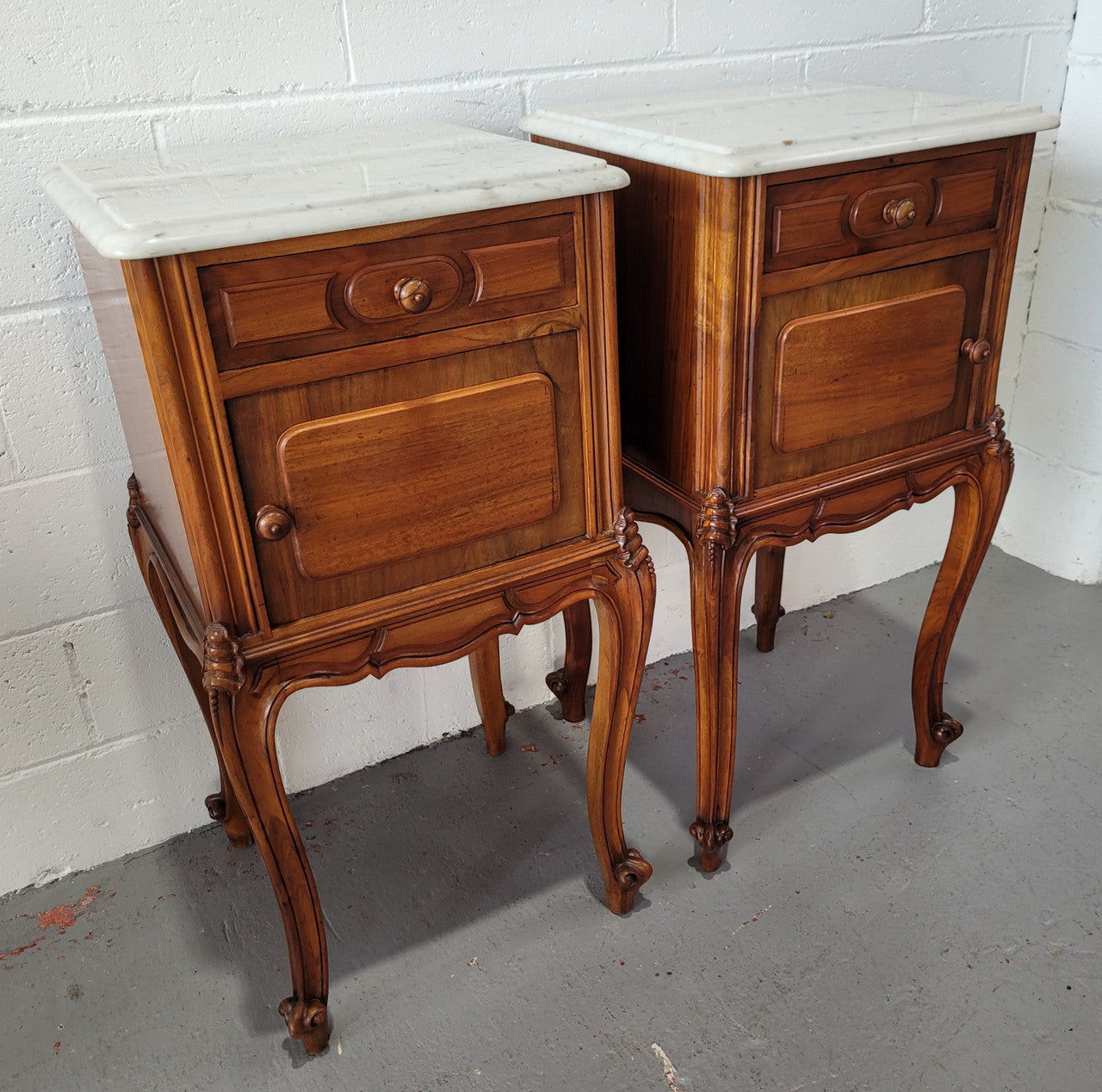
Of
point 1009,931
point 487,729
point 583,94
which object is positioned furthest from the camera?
point 487,729

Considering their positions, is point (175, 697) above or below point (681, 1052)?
above

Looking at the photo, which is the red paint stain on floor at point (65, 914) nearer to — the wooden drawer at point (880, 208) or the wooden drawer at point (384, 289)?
the wooden drawer at point (384, 289)

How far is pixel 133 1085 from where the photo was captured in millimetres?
1318

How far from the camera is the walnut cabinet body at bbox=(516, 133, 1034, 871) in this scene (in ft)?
3.96

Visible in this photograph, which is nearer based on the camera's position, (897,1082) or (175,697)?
Result: (897,1082)

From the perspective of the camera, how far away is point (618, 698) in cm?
136

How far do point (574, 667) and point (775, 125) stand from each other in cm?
103

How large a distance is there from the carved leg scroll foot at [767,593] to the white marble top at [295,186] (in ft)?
3.54

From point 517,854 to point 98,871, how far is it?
0.69 metres

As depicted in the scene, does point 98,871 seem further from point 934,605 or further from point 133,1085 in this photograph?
point 934,605

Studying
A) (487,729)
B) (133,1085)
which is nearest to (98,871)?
(133,1085)

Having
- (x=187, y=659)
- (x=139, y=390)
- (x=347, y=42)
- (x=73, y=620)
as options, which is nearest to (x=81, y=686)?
(x=73, y=620)

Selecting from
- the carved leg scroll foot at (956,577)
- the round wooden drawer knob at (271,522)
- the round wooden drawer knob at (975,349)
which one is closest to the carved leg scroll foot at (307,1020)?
the round wooden drawer knob at (271,522)

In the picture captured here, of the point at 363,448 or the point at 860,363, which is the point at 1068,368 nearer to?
the point at 860,363
